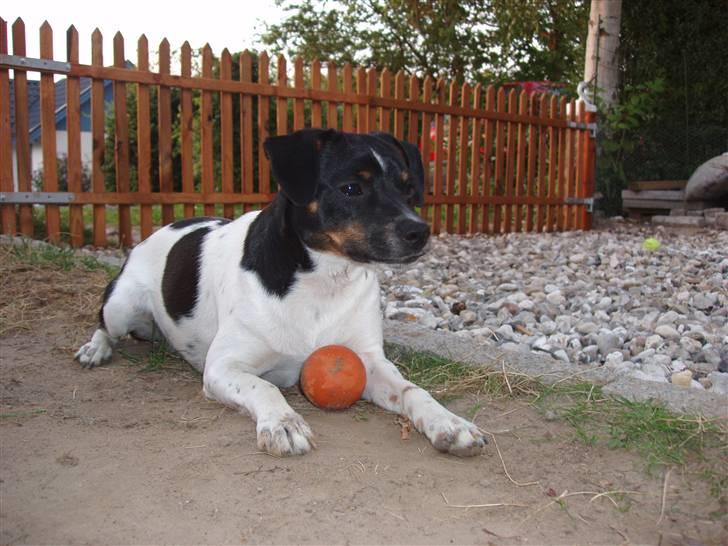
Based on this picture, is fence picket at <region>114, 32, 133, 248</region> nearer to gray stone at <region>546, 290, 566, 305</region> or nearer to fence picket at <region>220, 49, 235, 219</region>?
fence picket at <region>220, 49, 235, 219</region>

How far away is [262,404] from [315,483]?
21.4 inches

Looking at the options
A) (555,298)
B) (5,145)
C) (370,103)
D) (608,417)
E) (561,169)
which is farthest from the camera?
(561,169)

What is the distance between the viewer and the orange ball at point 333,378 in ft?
9.72

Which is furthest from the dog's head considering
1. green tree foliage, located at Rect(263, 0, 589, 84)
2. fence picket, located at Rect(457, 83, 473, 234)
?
green tree foliage, located at Rect(263, 0, 589, 84)

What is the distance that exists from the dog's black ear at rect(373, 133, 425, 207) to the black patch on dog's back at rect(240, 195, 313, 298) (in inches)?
27.0

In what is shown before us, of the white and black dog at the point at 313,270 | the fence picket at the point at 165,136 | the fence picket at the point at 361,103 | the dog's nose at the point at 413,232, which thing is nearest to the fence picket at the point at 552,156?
the fence picket at the point at 361,103

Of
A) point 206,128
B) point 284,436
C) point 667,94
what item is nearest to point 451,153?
point 206,128

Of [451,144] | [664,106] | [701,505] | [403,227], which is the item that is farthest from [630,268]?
[664,106]

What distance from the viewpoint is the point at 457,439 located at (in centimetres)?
256

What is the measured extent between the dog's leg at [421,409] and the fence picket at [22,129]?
5235mm

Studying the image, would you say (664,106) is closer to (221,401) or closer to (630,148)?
(630,148)

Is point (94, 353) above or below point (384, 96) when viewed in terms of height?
below

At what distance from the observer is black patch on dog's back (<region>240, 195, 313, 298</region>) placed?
3.22 meters

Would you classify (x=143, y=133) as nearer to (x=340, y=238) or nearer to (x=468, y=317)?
(x=468, y=317)
